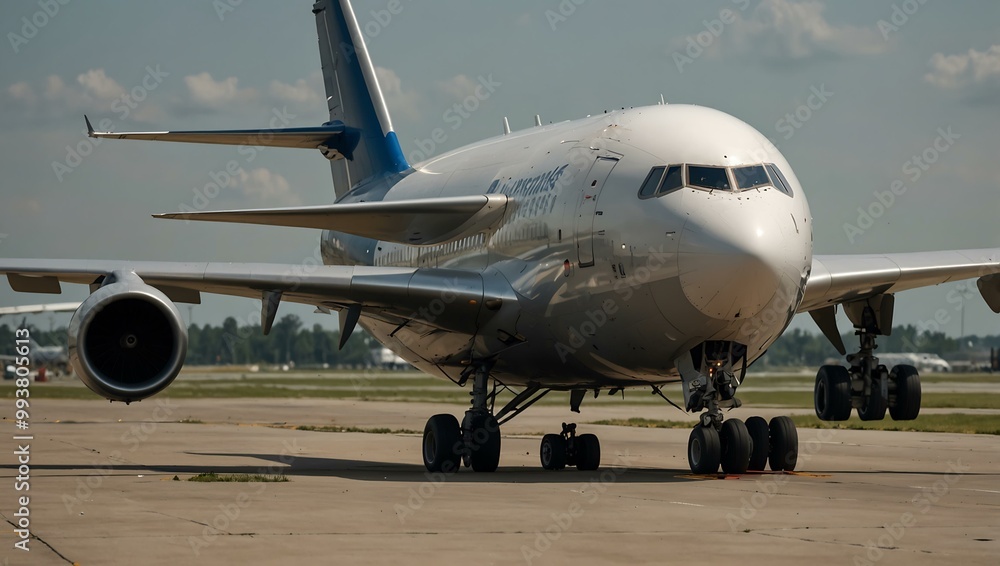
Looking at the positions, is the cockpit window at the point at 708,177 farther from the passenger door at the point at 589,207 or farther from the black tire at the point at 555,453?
the black tire at the point at 555,453

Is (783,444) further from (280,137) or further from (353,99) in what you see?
(353,99)

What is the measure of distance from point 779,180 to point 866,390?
206 inches

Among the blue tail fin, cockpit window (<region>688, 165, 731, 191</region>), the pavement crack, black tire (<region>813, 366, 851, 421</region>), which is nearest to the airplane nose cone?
cockpit window (<region>688, 165, 731, 191</region>)

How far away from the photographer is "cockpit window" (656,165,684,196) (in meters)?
16.2

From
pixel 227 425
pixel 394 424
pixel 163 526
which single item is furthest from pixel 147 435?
pixel 163 526

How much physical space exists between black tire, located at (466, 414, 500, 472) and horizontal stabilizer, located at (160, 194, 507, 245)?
3096mm

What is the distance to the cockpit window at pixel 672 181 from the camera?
16.2 meters

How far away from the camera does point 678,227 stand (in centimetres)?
1572

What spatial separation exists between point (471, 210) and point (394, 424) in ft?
54.1

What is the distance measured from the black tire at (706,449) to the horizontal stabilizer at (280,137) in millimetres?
11394

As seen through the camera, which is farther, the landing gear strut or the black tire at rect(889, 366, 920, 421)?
the black tire at rect(889, 366, 920, 421)

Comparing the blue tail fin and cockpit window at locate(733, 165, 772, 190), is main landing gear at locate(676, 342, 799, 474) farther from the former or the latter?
the blue tail fin

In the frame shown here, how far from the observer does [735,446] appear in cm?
1614

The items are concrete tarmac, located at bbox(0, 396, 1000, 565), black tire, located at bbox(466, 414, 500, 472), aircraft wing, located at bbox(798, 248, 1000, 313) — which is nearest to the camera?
concrete tarmac, located at bbox(0, 396, 1000, 565)
